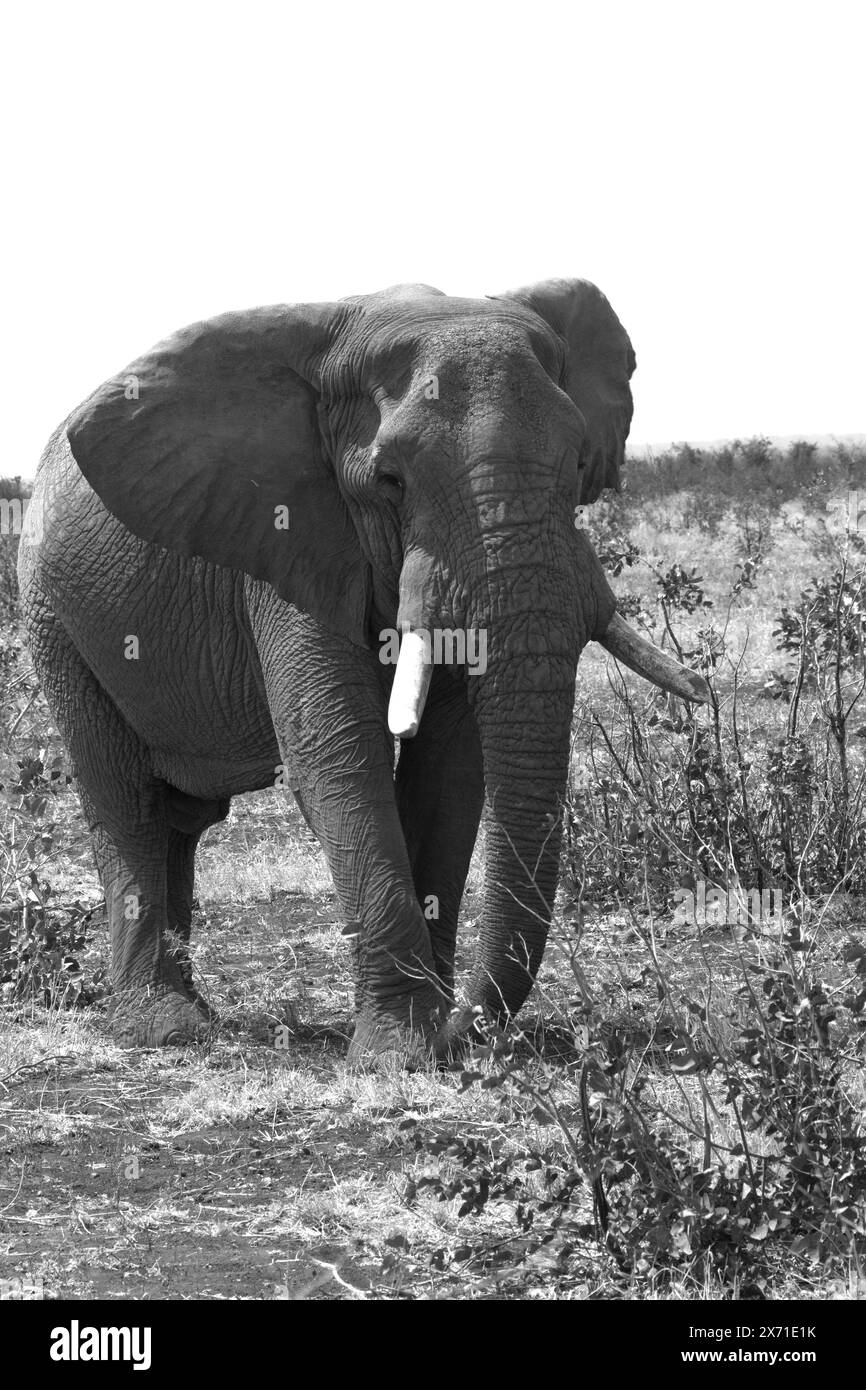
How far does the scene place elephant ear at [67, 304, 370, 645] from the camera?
609cm

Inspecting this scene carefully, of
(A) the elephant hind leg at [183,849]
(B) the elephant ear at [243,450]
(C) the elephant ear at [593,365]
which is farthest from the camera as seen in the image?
(A) the elephant hind leg at [183,849]

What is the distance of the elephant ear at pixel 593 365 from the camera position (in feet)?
21.2

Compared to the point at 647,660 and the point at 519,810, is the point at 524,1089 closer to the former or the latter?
the point at 519,810

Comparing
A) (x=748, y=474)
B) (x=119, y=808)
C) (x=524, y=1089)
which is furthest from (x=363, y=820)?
(x=748, y=474)

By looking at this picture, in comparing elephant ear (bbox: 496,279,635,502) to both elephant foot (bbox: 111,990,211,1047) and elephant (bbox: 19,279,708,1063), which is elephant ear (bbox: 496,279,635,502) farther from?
elephant foot (bbox: 111,990,211,1047)

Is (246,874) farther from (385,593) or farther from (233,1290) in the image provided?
(233,1290)

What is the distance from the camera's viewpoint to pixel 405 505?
5695mm

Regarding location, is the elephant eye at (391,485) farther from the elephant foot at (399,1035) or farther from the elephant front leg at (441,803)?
the elephant foot at (399,1035)

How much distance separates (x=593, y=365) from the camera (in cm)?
670

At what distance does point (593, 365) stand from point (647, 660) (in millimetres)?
1395

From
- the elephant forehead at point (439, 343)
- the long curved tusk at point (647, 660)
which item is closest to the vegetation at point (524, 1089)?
the long curved tusk at point (647, 660)

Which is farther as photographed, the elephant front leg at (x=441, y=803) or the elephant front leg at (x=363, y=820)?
the elephant front leg at (x=441, y=803)

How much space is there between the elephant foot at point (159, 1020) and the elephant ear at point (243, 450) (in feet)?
5.59

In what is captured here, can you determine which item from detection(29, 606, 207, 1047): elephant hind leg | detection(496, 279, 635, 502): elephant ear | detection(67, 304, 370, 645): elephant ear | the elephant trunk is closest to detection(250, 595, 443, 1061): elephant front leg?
detection(67, 304, 370, 645): elephant ear
